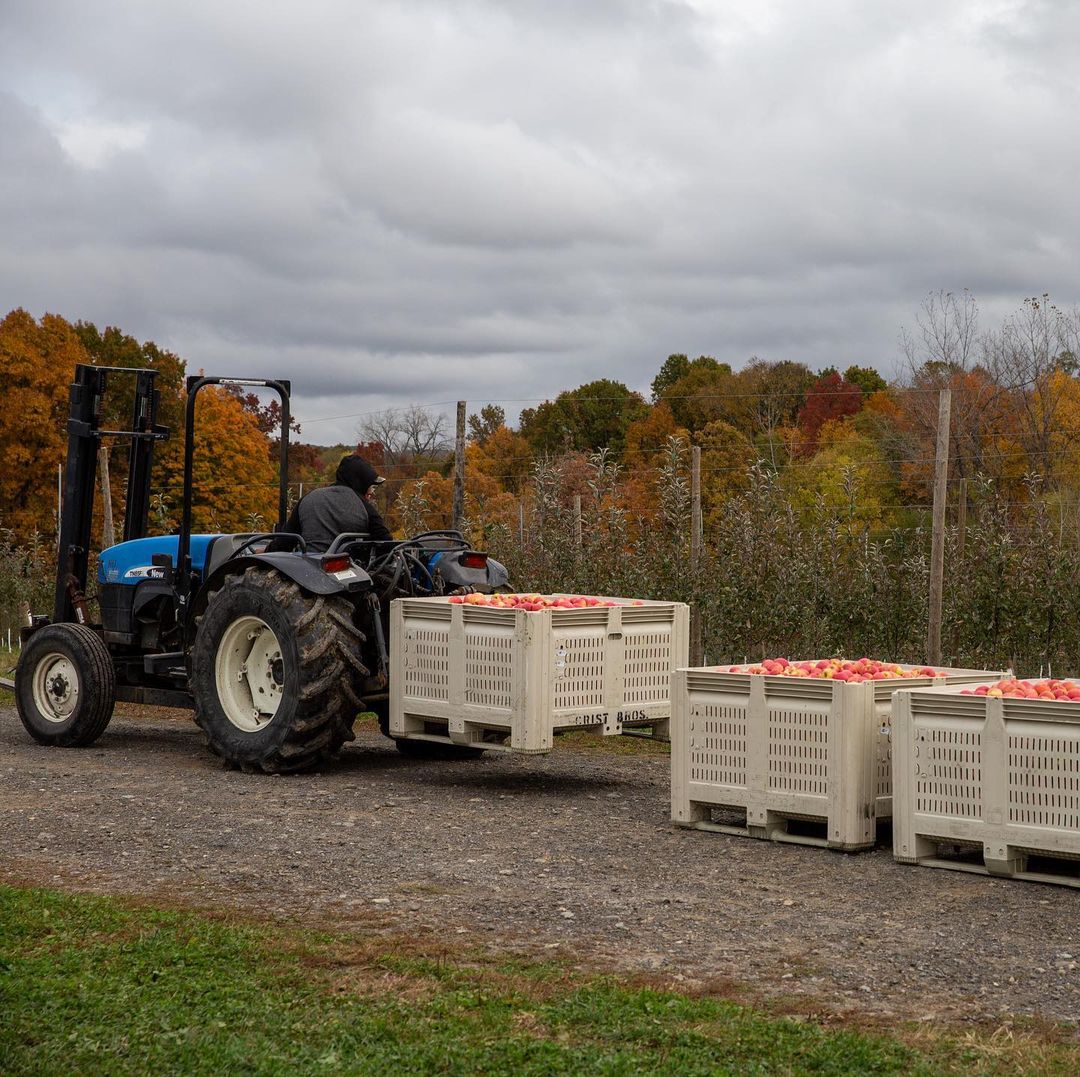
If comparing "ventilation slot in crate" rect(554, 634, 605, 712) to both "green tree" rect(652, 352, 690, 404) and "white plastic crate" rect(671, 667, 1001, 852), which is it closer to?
"white plastic crate" rect(671, 667, 1001, 852)

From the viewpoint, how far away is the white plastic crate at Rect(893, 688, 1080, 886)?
23.6 ft

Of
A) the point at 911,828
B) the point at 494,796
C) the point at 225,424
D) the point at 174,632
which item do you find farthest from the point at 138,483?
the point at 225,424

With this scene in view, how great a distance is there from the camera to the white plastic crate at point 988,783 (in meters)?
7.18

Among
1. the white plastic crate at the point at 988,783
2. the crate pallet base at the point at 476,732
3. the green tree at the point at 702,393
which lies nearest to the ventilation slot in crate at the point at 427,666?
the crate pallet base at the point at 476,732

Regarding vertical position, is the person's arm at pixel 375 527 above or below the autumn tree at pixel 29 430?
below

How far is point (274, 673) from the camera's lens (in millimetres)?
10734

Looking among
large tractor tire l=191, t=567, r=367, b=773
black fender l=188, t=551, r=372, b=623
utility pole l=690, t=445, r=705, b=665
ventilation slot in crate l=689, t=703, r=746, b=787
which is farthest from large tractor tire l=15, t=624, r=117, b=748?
utility pole l=690, t=445, r=705, b=665

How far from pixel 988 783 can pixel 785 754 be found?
117 centimetres

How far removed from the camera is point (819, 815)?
26.3 feet

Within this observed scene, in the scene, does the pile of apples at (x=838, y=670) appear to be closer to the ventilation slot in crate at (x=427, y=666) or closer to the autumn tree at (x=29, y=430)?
the ventilation slot in crate at (x=427, y=666)

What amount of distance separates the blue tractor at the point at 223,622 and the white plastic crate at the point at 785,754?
2.66m

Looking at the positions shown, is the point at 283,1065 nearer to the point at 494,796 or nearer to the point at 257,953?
the point at 257,953

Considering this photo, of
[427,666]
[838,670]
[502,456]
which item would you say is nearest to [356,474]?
[427,666]

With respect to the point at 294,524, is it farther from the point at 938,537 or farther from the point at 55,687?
the point at 938,537
